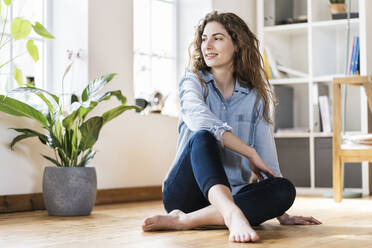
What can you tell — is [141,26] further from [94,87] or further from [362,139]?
[362,139]

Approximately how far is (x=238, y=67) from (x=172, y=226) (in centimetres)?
63

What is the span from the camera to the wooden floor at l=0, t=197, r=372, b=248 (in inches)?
63.7

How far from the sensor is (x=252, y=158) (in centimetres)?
180

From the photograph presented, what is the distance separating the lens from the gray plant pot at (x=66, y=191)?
2605mm

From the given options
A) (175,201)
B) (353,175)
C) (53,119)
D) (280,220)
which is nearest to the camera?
(175,201)

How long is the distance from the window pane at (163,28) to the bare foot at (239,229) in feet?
8.60

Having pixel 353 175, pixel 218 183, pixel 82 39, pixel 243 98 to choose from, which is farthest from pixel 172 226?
pixel 353 175

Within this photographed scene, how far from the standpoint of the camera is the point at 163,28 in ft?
13.7

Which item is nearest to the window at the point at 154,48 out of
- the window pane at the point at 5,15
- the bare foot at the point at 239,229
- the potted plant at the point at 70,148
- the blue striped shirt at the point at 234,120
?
the window pane at the point at 5,15

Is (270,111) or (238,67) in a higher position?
(238,67)

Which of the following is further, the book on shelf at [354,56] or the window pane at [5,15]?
the book on shelf at [354,56]

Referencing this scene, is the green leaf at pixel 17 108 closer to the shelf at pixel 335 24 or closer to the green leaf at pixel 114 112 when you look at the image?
the green leaf at pixel 114 112

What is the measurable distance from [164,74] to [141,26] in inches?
15.5

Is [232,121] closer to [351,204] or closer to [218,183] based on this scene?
[218,183]
